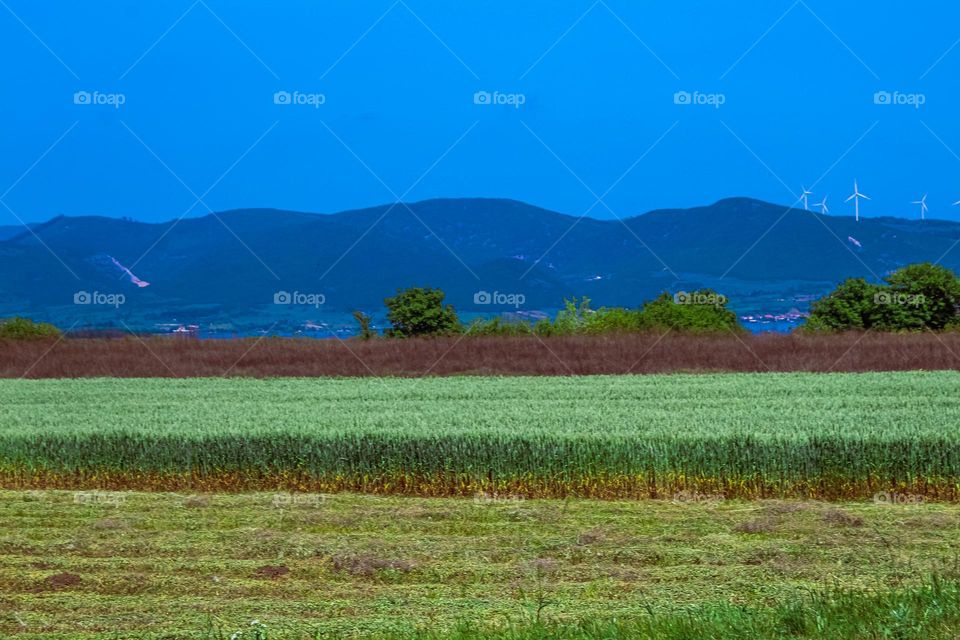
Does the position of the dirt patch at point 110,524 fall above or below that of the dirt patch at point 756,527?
above

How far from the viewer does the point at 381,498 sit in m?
13.8

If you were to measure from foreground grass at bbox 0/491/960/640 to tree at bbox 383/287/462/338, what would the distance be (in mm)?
19433

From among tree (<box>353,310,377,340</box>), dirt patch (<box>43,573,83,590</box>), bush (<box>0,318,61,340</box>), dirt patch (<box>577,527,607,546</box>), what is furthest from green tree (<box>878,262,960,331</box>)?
dirt patch (<box>43,573,83,590</box>)

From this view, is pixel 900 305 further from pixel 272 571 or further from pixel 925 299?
pixel 272 571

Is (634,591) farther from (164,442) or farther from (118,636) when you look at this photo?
(164,442)

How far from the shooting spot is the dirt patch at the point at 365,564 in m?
10.1

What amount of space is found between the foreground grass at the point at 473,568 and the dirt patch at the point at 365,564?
2 cm

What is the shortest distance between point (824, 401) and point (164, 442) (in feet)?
36.5

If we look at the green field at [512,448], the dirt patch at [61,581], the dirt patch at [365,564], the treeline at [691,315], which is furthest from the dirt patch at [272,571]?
the treeline at [691,315]

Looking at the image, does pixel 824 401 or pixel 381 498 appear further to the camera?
pixel 824 401

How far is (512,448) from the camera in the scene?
553 inches

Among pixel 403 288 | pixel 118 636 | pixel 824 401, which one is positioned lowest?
pixel 118 636

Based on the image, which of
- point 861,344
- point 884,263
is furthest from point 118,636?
point 884,263

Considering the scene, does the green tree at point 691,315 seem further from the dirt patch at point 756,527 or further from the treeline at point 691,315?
the dirt patch at point 756,527
